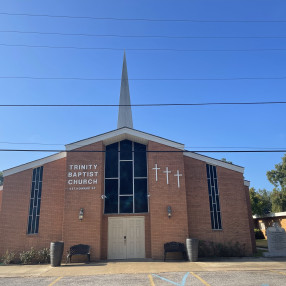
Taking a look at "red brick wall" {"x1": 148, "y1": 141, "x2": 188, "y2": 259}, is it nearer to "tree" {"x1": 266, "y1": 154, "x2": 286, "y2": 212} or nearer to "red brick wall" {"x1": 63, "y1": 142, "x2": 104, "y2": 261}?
"red brick wall" {"x1": 63, "y1": 142, "x2": 104, "y2": 261}

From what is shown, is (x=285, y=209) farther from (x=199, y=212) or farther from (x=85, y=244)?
(x=85, y=244)

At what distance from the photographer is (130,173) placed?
1619 centimetres

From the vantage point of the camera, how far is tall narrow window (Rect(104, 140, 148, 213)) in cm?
1559

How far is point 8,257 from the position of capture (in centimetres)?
1426

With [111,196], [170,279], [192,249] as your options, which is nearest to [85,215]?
[111,196]

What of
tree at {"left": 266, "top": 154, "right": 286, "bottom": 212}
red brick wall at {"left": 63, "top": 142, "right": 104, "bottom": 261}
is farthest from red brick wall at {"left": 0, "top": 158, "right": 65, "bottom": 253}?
tree at {"left": 266, "top": 154, "right": 286, "bottom": 212}

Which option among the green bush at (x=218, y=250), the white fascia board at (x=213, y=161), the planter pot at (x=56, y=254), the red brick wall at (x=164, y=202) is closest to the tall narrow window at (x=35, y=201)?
the planter pot at (x=56, y=254)

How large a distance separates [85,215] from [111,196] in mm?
1822

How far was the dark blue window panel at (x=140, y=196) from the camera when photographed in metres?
15.6

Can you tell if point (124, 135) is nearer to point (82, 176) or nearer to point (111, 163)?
point (111, 163)

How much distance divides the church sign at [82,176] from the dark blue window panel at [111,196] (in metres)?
0.90

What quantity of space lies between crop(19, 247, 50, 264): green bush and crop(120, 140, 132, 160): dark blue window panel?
6639 millimetres

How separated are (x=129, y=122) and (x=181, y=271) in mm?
14945

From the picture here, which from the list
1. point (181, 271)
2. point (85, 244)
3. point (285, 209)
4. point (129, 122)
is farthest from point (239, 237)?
→ point (285, 209)
